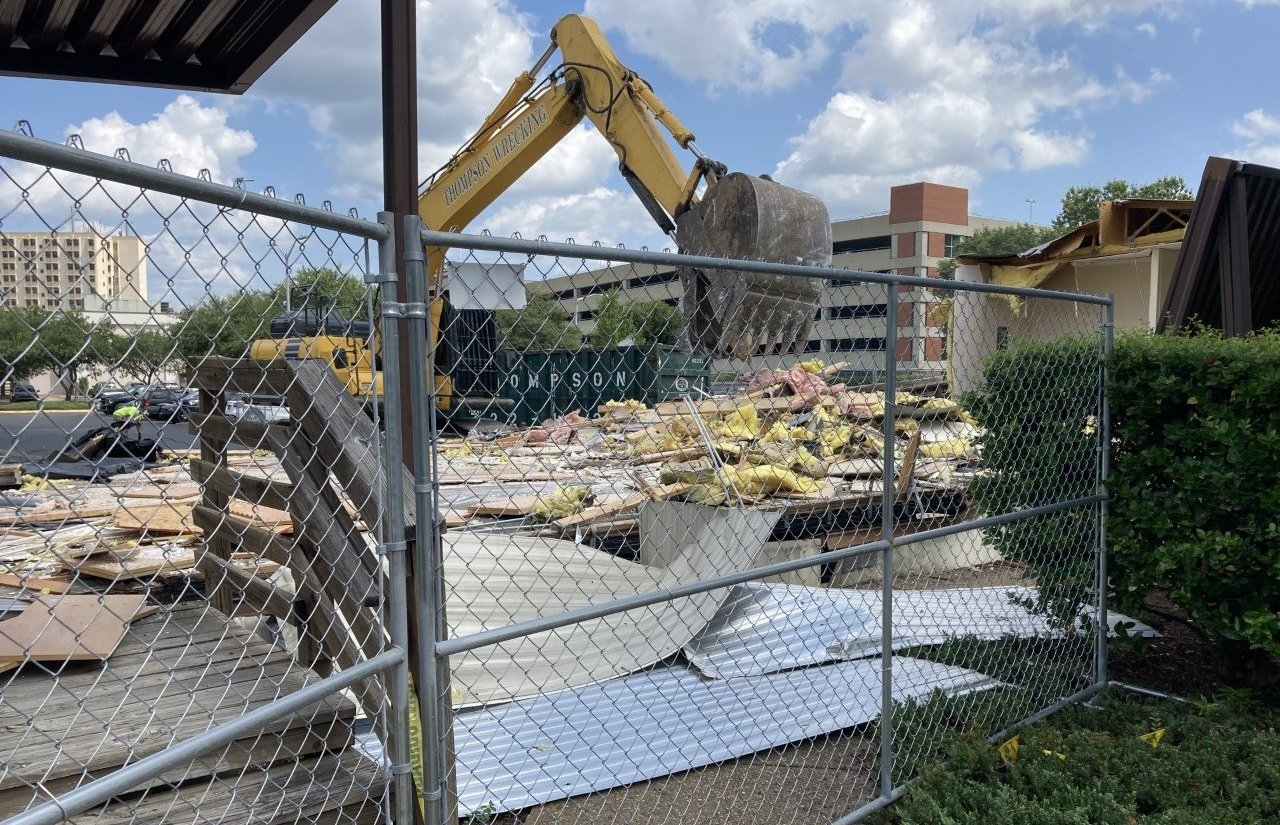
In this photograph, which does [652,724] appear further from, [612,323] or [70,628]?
[70,628]

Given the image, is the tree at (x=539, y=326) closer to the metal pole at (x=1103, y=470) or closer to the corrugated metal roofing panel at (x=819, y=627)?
the corrugated metal roofing panel at (x=819, y=627)

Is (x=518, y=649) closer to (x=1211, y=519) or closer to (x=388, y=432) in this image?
(x=388, y=432)

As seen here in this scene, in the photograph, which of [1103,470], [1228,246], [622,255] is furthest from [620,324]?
[1228,246]

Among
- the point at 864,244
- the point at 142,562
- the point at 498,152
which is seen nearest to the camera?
the point at 142,562

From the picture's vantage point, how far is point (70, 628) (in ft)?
9.62

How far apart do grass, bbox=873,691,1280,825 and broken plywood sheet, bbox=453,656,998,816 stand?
487 millimetres

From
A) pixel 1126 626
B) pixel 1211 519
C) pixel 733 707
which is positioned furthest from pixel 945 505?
pixel 733 707

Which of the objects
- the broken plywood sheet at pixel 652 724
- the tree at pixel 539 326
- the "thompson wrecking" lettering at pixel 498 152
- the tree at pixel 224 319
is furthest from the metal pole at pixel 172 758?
the "thompson wrecking" lettering at pixel 498 152

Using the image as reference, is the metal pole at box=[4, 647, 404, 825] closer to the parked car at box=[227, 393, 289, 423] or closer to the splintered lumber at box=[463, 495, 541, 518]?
the parked car at box=[227, 393, 289, 423]

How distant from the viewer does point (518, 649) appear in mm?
5082

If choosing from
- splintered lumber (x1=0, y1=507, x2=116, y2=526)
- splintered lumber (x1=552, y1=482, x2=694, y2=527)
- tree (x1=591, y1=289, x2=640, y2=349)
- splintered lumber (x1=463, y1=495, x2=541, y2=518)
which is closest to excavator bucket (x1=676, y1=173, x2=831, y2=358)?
splintered lumber (x1=552, y1=482, x2=694, y2=527)

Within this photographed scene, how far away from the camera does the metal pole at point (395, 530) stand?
2.21 m

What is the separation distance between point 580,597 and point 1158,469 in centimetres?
352

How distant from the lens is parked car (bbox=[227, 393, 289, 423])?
130 inches
